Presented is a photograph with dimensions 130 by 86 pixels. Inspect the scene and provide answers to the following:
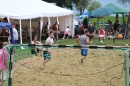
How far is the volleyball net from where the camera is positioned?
25.7 ft

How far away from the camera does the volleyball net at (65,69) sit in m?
7.83

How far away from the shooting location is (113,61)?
44.1 ft

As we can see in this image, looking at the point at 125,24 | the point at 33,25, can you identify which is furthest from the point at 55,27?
the point at 125,24

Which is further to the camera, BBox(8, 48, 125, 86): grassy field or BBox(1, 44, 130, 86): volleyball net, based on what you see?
BBox(8, 48, 125, 86): grassy field

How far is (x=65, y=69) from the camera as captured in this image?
456 inches

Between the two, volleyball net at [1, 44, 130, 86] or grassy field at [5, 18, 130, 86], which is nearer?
volleyball net at [1, 44, 130, 86]

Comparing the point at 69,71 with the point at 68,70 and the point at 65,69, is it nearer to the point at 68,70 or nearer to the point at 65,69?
the point at 68,70

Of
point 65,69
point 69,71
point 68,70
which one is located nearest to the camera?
point 69,71

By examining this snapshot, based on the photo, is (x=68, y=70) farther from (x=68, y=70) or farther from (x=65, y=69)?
(x=65, y=69)

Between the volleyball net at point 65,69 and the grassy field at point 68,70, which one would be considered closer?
the volleyball net at point 65,69

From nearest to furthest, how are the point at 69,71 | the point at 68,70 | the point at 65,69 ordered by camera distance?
the point at 69,71, the point at 68,70, the point at 65,69

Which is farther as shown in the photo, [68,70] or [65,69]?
[65,69]

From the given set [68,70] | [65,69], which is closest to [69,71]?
[68,70]

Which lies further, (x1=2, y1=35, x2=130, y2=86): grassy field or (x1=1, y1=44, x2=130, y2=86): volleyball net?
(x1=2, y1=35, x2=130, y2=86): grassy field
